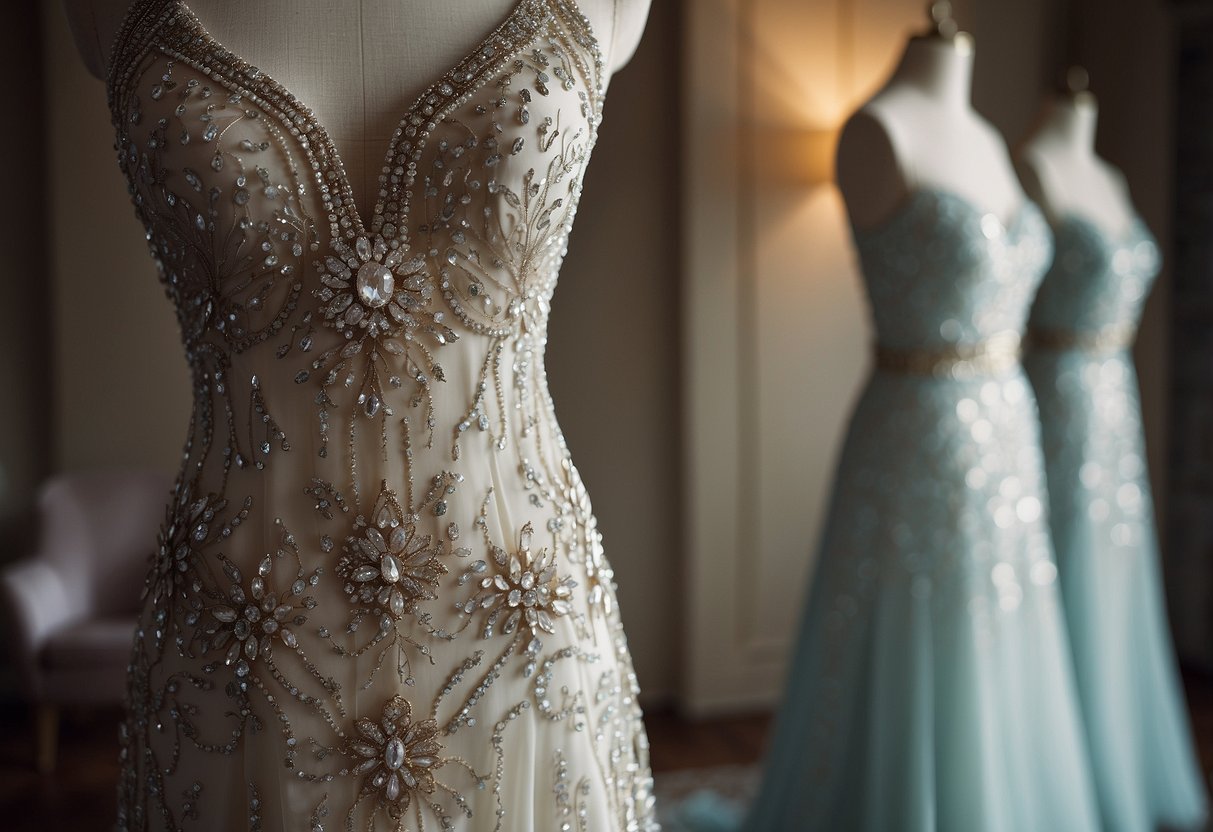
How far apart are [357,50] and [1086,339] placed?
2.50 metres

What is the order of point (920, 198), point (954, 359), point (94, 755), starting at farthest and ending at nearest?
point (94, 755)
point (954, 359)
point (920, 198)

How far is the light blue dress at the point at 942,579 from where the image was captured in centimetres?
219

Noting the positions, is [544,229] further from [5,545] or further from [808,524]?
[5,545]

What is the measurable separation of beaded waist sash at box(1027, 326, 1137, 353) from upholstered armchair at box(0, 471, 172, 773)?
258 centimetres

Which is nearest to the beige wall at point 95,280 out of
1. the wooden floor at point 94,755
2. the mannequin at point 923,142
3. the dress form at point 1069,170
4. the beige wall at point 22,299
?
the beige wall at point 22,299

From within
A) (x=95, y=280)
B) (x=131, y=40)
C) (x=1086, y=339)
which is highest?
(x=131, y=40)

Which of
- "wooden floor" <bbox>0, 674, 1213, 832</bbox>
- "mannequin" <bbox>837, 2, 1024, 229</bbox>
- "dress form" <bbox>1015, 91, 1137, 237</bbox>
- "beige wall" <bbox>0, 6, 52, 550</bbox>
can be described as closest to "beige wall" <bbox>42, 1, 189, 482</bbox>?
"beige wall" <bbox>0, 6, 52, 550</bbox>

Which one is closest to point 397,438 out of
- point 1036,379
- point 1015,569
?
point 1015,569

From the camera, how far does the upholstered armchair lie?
10.6 feet

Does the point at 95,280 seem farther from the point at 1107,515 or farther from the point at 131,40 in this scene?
the point at 1107,515

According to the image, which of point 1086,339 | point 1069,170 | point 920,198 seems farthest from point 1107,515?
point 920,198

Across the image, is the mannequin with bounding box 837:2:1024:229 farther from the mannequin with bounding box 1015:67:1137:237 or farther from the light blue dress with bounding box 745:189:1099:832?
the mannequin with bounding box 1015:67:1137:237

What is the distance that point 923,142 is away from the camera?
2.22 metres

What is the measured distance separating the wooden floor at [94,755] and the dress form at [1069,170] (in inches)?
68.1
